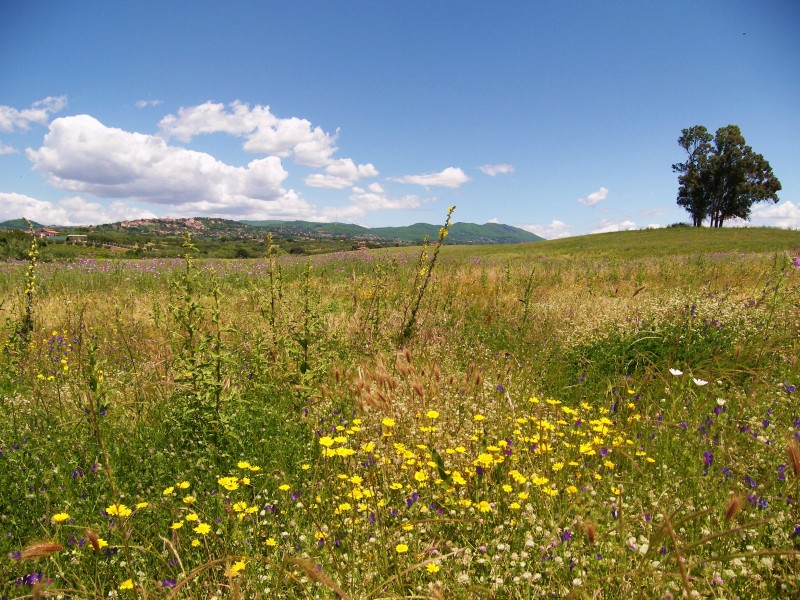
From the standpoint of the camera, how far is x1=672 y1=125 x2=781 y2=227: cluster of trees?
47969 millimetres

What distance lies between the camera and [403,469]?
→ 300 centimetres

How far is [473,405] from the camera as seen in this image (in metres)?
3.79

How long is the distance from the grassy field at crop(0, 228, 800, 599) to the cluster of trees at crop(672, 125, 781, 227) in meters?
54.7

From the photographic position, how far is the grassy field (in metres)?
2.00

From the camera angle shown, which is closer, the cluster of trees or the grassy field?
the grassy field

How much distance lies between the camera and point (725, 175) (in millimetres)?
49562

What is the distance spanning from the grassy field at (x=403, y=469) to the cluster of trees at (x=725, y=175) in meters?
54.7

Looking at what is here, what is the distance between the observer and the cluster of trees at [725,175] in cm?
4797

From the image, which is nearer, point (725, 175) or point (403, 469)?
point (403, 469)

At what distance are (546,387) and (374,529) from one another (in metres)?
2.87

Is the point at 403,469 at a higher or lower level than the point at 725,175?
lower

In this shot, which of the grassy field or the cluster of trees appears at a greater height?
the cluster of trees

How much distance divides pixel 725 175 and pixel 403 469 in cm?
6154

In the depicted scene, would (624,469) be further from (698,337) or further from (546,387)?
(698,337)
